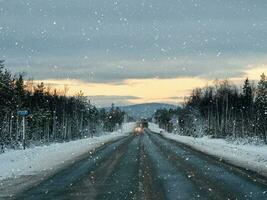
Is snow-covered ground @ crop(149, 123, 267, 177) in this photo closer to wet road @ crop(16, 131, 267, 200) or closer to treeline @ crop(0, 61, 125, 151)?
wet road @ crop(16, 131, 267, 200)

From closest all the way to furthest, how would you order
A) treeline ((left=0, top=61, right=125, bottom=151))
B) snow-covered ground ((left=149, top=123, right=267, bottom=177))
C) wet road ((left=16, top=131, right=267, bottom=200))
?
wet road ((left=16, top=131, right=267, bottom=200)), snow-covered ground ((left=149, top=123, right=267, bottom=177)), treeline ((left=0, top=61, right=125, bottom=151))

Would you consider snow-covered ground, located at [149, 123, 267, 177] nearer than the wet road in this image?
No

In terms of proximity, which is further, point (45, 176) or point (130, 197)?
point (45, 176)

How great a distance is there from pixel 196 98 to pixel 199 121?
22.0 metres

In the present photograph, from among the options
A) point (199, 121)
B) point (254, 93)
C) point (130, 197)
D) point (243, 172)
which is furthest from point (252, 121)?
point (130, 197)

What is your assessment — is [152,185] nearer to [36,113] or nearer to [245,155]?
[245,155]

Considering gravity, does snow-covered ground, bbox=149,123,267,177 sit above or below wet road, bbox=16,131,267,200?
below

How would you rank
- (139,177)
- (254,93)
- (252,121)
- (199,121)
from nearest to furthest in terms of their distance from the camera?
(139,177), (252,121), (199,121), (254,93)

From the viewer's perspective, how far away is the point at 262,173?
59.7 feet

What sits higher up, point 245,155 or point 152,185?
point 152,185

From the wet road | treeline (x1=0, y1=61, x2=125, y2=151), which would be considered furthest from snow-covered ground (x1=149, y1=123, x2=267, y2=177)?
treeline (x1=0, y1=61, x2=125, y2=151)

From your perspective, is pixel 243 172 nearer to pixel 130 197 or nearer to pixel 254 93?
pixel 130 197

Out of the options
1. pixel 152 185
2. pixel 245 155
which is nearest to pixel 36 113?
pixel 245 155

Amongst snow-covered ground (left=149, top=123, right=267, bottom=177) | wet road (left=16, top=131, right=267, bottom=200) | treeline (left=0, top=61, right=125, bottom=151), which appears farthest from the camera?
treeline (left=0, top=61, right=125, bottom=151)
